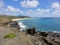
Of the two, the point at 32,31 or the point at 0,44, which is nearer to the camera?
the point at 0,44

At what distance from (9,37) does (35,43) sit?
12.1ft

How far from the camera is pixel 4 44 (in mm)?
15922

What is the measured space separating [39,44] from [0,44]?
395 centimetres

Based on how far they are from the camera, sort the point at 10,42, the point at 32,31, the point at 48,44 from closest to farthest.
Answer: the point at 10,42, the point at 48,44, the point at 32,31

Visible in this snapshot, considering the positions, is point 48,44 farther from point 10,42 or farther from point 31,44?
point 10,42

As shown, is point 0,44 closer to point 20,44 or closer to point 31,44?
point 20,44

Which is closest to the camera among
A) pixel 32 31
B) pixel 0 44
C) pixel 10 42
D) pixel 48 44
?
pixel 0 44

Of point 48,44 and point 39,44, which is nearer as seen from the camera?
point 39,44

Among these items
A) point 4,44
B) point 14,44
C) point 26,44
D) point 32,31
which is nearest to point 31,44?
point 26,44

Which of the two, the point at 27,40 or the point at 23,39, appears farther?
the point at 23,39

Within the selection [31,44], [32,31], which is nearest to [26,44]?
[31,44]

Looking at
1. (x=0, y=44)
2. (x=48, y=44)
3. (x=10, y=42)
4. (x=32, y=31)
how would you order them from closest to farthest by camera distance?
1. (x=0, y=44)
2. (x=10, y=42)
3. (x=48, y=44)
4. (x=32, y=31)

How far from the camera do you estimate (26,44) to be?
53.3 ft

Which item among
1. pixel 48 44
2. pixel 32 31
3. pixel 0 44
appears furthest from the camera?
pixel 32 31
